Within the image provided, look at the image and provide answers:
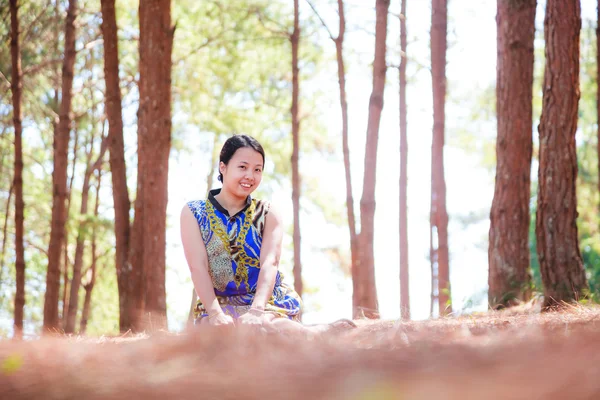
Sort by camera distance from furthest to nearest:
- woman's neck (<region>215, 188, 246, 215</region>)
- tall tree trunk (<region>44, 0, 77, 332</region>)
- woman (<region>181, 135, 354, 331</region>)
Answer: tall tree trunk (<region>44, 0, 77, 332</region>), woman's neck (<region>215, 188, 246, 215</region>), woman (<region>181, 135, 354, 331</region>)

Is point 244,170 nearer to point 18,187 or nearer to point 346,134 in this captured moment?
point 18,187

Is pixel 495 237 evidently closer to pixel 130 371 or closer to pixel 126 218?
pixel 126 218

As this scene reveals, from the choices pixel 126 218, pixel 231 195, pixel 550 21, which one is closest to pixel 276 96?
pixel 126 218

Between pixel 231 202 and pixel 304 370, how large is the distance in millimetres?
3165

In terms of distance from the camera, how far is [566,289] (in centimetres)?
632

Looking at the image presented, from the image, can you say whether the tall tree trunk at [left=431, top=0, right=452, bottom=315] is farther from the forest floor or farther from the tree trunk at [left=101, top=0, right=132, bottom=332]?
the forest floor

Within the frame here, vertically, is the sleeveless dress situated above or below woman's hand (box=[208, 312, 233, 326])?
above

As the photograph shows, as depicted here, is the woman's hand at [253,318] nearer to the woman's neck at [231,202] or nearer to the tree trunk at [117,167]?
the woman's neck at [231,202]

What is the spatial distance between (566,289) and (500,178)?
1.84 metres

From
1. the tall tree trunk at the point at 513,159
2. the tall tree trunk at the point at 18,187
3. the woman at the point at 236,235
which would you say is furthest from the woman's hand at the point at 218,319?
the tall tree trunk at the point at 18,187

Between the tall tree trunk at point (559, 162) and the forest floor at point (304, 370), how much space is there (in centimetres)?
474

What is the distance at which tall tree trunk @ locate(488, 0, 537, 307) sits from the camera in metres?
7.77

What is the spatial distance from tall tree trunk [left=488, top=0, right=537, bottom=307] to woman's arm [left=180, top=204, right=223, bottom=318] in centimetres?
448

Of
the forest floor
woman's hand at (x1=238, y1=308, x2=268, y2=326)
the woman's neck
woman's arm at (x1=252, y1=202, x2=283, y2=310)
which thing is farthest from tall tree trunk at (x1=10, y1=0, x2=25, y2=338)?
the forest floor
